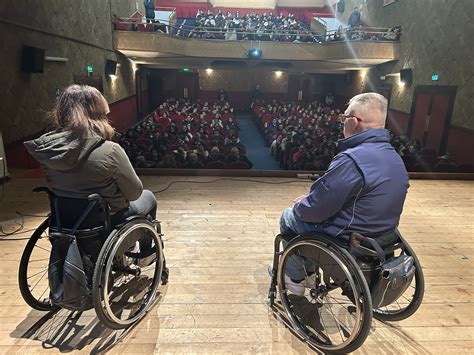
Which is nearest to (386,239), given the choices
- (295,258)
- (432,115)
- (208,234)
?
(295,258)

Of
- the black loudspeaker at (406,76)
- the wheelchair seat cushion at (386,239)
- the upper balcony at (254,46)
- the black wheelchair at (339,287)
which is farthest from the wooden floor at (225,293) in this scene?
the upper balcony at (254,46)

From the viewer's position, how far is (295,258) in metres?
1.73

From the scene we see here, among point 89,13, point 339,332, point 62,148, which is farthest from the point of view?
point 89,13

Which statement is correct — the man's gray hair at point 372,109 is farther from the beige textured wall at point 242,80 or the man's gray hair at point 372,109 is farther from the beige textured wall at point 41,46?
the beige textured wall at point 242,80

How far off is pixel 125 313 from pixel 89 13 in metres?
8.32

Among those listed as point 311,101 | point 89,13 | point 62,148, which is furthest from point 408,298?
point 311,101

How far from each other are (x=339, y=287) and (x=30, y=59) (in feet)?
17.7

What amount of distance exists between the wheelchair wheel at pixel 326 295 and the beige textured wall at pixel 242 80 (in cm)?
1613

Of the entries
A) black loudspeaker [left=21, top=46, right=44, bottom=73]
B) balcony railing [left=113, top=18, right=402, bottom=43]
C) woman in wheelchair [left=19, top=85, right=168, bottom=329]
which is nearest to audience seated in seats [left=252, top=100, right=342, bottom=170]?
balcony railing [left=113, top=18, right=402, bottom=43]

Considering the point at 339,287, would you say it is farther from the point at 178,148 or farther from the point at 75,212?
the point at 178,148

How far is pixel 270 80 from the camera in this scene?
57.3 ft

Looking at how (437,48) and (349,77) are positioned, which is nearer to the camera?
(437,48)

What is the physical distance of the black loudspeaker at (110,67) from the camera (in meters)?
9.42

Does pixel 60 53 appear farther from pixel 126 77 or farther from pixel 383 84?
pixel 383 84
